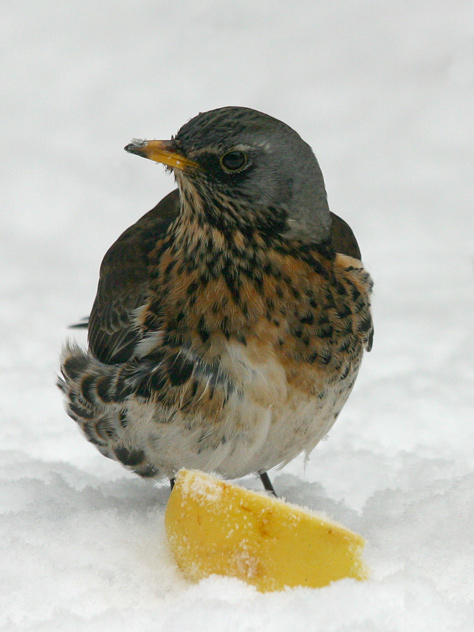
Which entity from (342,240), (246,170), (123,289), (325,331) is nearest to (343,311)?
(325,331)

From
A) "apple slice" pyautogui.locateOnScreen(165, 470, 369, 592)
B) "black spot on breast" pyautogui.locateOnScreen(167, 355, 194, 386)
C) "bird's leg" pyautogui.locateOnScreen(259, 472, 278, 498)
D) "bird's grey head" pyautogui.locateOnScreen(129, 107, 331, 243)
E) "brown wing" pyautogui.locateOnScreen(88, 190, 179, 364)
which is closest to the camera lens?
"apple slice" pyautogui.locateOnScreen(165, 470, 369, 592)

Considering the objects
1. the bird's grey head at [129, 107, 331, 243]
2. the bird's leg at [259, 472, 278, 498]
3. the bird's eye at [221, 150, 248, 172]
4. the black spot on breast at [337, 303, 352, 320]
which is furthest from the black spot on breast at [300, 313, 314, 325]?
the bird's leg at [259, 472, 278, 498]

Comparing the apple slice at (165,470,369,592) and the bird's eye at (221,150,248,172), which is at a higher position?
the bird's eye at (221,150,248,172)

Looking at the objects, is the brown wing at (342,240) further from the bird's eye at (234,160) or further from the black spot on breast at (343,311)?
the bird's eye at (234,160)

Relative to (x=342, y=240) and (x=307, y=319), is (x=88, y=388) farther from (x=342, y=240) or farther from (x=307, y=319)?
(x=342, y=240)

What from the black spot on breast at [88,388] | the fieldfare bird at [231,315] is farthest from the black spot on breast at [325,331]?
the black spot on breast at [88,388]

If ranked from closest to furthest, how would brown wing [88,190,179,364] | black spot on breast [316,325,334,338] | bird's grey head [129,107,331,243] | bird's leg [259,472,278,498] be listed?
bird's grey head [129,107,331,243]
black spot on breast [316,325,334,338]
brown wing [88,190,179,364]
bird's leg [259,472,278,498]

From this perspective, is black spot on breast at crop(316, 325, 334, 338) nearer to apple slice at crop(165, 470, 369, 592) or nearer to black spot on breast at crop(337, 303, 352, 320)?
black spot on breast at crop(337, 303, 352, 320)
